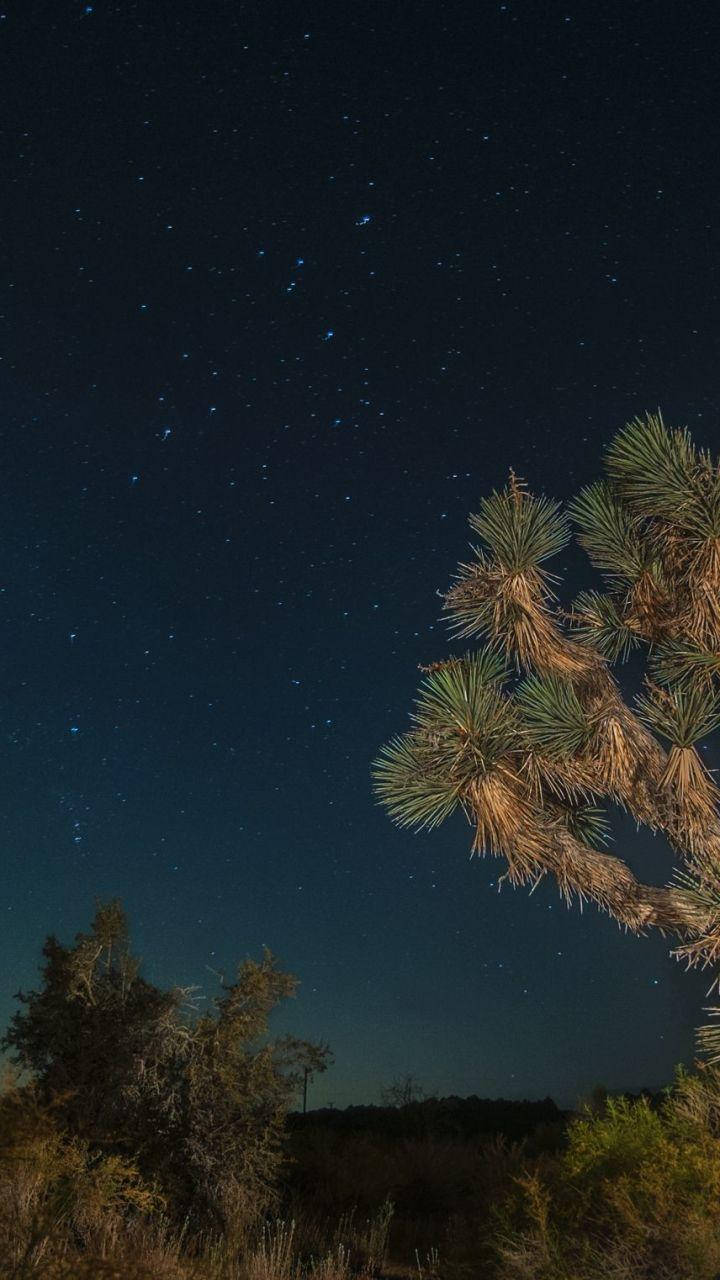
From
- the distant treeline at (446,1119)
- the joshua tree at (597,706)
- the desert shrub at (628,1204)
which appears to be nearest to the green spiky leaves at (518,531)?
the joshua tree at (597,706)

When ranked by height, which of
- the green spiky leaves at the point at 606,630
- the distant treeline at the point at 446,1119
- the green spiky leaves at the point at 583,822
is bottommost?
the distant treeline at the point at 446,1119

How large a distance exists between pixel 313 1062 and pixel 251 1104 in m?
0.88

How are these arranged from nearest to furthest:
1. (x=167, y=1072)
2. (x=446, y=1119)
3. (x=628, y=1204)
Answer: (x=628, y=1204) < (x=167, y=1072) < (x=446, y=1119)

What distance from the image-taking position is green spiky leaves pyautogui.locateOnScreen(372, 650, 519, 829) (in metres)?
8.58

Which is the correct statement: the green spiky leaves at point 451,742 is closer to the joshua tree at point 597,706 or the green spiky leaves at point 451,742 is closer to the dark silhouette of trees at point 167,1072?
the joshua tree at point 597,706

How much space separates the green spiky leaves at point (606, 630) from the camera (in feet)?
32.6

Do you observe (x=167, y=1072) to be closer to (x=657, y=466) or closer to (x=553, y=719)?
(x=553, y=719)

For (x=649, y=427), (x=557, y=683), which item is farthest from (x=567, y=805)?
(x=649, y=427)

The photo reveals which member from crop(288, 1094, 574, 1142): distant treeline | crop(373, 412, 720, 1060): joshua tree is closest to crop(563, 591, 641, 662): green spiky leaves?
crop(373, 412, 720, 1060): joshua tree

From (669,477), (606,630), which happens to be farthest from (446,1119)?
(669,477)

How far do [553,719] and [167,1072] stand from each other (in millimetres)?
6207

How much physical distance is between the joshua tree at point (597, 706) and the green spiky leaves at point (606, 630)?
21mm

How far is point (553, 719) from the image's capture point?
8.77 m

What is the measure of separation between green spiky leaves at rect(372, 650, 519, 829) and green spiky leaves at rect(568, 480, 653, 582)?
5.44ft
